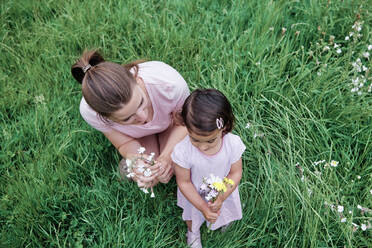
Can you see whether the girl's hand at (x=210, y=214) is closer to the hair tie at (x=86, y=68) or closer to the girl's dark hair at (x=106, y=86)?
the girl's dark hair at (x=106, y=86)

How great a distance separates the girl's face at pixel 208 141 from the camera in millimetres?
1554

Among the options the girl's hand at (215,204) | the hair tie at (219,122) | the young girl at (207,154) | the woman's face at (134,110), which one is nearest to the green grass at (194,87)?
the young girl at (207,154)

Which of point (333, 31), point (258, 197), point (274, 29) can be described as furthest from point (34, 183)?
point (333, 31)

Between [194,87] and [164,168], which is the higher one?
[194,87]

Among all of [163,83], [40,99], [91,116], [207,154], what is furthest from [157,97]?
[40,99]

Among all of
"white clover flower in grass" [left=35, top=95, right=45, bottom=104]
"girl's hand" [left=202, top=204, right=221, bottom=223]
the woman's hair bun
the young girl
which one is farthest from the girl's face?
"white clover flower in grass" [left=35, top=95, right=45, bottom=104]

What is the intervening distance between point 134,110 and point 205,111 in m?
0.47

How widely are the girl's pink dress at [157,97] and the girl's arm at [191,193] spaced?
0.47 m

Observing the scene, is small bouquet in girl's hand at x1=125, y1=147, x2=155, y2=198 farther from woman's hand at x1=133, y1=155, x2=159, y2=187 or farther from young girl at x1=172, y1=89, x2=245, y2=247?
young girl at x1=172, y1=89, x2=245, y2=247

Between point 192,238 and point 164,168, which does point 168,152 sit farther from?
point 192,238

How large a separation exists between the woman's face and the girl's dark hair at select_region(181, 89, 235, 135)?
0.33 metres

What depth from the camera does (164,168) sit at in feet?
6.94

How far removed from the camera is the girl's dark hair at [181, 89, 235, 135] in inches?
58.7

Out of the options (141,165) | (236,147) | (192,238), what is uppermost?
(236,147)
